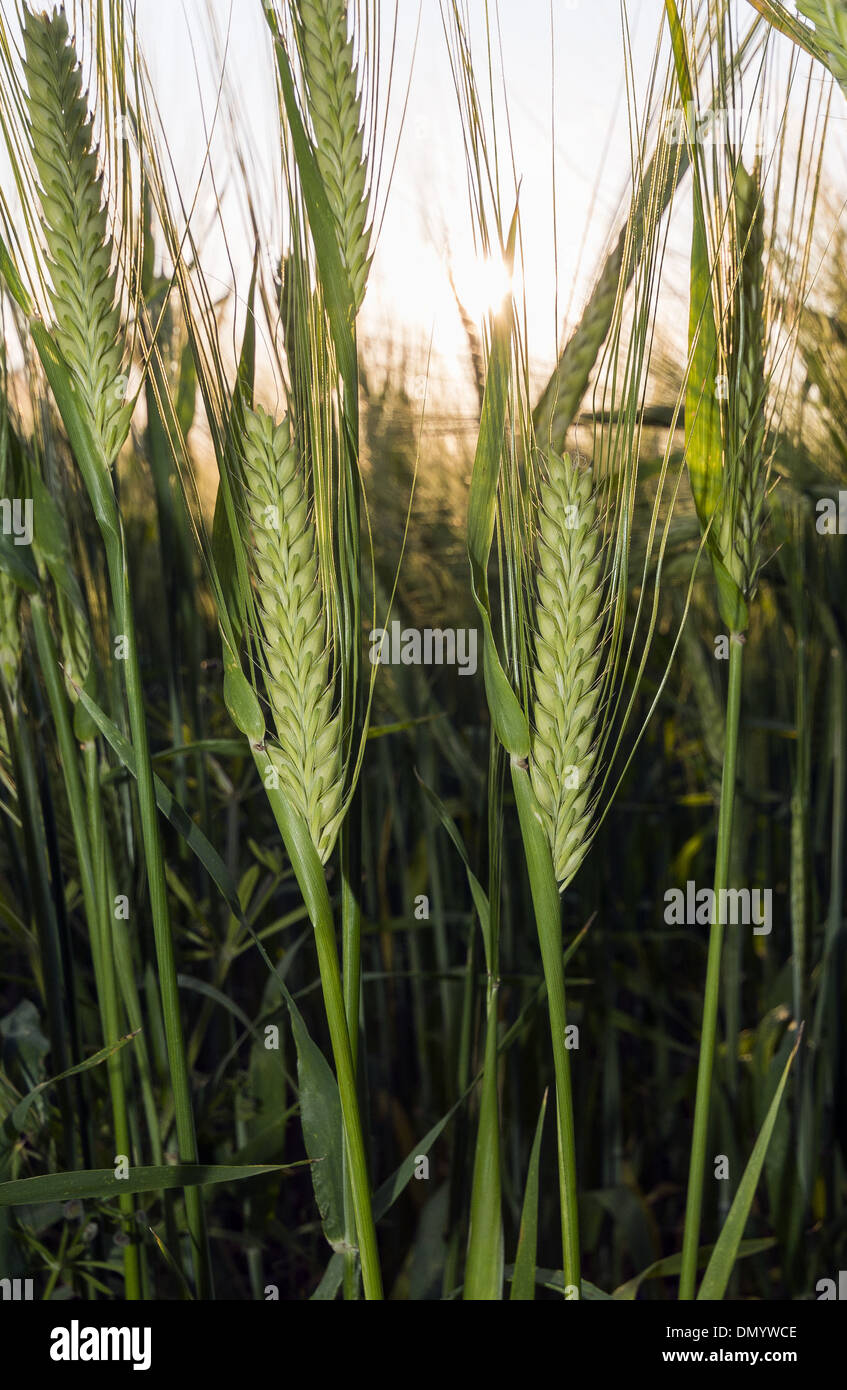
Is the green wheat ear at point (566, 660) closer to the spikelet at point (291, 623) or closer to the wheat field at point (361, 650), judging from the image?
the wheat field at point (361, 650)

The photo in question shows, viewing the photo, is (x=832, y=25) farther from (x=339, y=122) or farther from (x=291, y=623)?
(x=291, y=623)

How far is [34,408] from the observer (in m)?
0.65

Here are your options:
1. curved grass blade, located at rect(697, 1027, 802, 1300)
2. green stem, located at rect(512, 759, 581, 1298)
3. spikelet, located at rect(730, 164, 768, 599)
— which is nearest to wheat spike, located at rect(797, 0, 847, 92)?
spikelet, located at rect(730, 164, 768, 599)

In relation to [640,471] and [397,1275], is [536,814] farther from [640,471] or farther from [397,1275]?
[397,1275]

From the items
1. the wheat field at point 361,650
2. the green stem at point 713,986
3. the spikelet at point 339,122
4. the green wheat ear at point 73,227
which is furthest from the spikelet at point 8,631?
the green stem at point 713,986

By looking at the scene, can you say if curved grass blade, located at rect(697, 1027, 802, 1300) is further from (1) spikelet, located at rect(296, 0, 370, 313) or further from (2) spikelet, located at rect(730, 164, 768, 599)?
(1) spikelet, located at rect(296, 0, 370, 313)

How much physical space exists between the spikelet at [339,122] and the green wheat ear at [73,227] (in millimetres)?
128

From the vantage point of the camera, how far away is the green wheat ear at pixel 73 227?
0.46 meters

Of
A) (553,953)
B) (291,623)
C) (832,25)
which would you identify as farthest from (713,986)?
(832,25)

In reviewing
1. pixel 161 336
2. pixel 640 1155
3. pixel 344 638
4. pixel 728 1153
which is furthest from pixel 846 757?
pixel 161 336

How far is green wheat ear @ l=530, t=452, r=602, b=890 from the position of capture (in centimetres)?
45

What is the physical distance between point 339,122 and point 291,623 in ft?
0.94

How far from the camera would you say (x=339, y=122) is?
1.56 ft

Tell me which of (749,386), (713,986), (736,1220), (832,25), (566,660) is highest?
(832,25)
